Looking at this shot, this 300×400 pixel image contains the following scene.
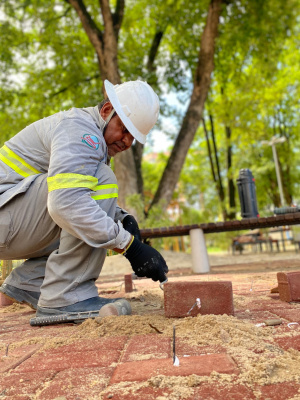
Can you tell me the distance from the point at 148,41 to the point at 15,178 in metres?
12.4

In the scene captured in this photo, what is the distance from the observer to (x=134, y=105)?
2730mm

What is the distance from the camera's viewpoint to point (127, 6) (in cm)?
1437

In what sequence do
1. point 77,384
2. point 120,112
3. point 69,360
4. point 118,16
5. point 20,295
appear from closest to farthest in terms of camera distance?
point 77,384 → point 69,360 → point 120,112 → point 20,295 → point 118,16

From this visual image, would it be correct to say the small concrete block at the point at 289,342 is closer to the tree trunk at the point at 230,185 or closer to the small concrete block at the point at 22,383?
the small concrete block at the point at 22,383

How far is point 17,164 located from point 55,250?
25.7 inches

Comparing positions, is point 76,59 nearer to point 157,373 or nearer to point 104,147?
point 104,147

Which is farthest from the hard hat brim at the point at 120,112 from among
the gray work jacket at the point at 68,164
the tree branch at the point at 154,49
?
the tree branch at the point at 154,49

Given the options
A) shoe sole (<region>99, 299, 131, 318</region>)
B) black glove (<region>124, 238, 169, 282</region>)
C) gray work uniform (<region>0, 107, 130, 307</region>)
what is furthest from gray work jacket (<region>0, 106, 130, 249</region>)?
shoe sole (<region>99, 299, 131, 318</region>)

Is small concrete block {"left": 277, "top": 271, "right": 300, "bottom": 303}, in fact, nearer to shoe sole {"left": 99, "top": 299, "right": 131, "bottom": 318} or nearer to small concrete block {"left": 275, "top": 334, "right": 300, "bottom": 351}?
small concrete block {"left": 275, "top": 334, "right": 300, "bottom": 351}

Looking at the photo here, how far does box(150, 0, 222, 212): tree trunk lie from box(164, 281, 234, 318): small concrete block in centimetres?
700

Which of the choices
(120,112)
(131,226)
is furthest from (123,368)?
(120,112)

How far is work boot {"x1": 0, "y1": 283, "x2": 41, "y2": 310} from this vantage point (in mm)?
2979

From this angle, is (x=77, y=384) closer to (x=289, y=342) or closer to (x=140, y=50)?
(x=289, y=342)

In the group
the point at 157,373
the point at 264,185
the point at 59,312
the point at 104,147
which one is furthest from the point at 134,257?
the point at 264,185
